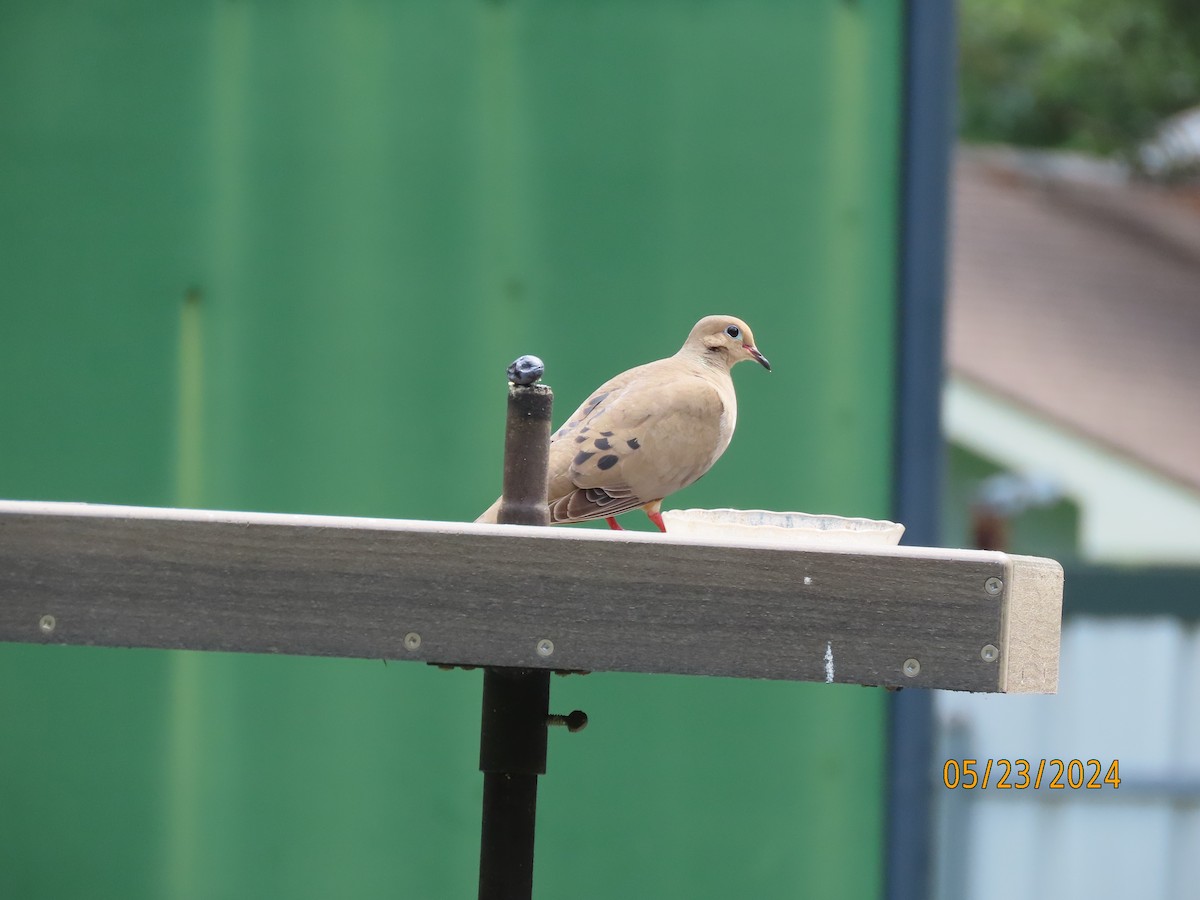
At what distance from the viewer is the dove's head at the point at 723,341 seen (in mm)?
3088

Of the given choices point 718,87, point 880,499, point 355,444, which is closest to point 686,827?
point 880,499

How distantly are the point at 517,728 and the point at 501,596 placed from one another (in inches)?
13.9

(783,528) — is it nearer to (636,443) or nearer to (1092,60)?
(636,443)

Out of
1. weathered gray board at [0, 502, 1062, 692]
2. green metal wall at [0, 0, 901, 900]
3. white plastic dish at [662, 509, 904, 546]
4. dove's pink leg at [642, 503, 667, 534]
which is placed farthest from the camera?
green metal wall at [0, 0, 901, 900]

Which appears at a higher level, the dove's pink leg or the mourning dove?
the mourning dove

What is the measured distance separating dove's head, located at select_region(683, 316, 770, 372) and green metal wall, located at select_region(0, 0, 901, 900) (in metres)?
0.78

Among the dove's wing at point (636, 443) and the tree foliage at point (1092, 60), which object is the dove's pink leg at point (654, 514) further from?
the tree foliage at point (1092, 60)

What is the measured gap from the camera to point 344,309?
393cm

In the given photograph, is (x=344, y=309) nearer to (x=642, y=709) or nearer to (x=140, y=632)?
(x=642, y=709)

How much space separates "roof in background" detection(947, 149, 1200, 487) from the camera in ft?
31.7

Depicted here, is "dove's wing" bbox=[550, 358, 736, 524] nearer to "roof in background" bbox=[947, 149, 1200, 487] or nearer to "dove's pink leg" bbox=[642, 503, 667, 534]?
"dove's pink leg" bbox=[642, 503, 667, 534]
